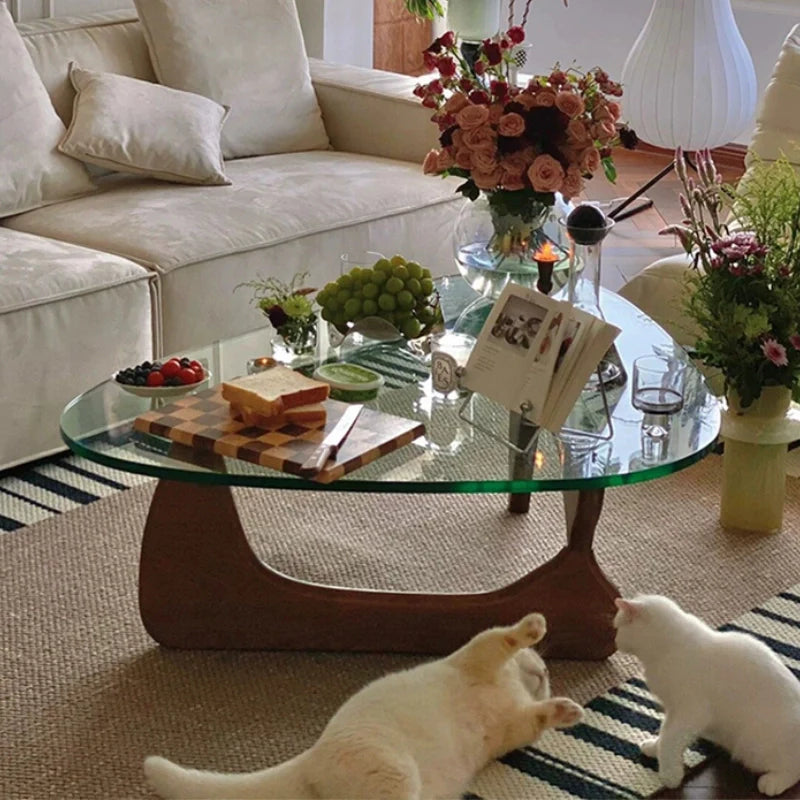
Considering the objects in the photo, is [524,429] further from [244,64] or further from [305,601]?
[244,64]

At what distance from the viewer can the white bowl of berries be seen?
240 cm

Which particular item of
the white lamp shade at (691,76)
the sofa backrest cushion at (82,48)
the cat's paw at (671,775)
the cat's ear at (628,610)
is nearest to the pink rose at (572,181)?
the cat's ear at (628,610)

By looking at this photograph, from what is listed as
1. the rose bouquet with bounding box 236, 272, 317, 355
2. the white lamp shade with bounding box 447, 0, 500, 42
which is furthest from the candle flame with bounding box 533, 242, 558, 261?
the white lamp shade with bounding box 447, 0, 500, 42

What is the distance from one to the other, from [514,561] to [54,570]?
2.77 ft

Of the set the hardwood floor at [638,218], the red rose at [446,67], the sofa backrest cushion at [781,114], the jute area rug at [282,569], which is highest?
the red rose at [446,67]

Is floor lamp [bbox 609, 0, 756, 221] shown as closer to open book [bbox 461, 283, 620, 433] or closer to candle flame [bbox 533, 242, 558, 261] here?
candle flame [bbox 533, 242, 558, 261]

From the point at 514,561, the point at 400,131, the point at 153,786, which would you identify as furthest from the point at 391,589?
the point at 400,131

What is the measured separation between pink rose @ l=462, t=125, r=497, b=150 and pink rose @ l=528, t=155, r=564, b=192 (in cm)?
9

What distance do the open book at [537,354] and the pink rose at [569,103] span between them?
1.70 ft

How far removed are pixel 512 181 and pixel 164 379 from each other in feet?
2.45

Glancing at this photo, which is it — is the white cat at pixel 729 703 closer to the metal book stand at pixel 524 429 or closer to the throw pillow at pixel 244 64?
the metal book stand at pixel 524 429

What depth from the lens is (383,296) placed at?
8.51ft

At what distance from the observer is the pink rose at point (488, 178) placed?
269 cm

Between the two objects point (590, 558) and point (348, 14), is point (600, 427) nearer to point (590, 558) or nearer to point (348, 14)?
point (590, 558)
